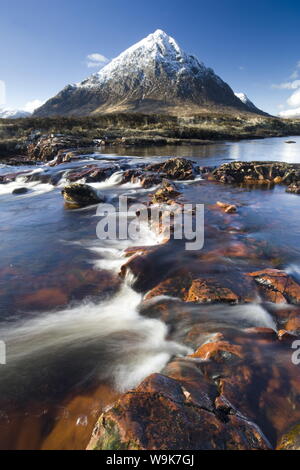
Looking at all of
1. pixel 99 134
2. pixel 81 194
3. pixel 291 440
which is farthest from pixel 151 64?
pixel 291 440

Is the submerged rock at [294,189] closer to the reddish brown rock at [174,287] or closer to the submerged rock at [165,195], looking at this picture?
the submerged rock at [165,195]

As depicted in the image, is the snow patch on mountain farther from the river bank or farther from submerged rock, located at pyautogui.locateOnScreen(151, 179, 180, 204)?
submerged rock, located at pyautogui.locateOnScreen(151, 179, 180, 204)

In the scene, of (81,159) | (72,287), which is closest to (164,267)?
(72,287)

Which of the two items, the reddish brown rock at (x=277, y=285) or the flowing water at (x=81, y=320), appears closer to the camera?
the flowing water at (x=81, y=320)

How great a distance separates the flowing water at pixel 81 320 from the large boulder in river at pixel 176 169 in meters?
7.23

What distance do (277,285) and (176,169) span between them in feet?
41.2

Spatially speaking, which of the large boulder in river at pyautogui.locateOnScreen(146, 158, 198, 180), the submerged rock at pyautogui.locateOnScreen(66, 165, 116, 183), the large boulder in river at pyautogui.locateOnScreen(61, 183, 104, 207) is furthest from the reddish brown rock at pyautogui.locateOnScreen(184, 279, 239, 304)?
the submerged rock at pyautogui.locateOnScreen(66, 165, 116, 183)

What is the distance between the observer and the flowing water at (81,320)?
8.86ft

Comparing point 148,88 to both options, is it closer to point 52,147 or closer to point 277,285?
Answer: point 52,147

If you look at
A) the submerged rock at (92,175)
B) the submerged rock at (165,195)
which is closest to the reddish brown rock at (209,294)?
the submerged rock at (165,195)

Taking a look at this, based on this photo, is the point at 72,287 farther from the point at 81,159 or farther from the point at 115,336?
the point at 81,159

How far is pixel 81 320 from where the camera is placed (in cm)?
424

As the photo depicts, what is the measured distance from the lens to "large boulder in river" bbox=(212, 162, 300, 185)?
14391mm
